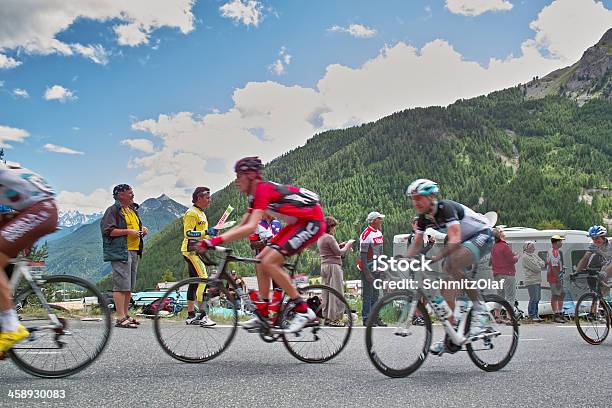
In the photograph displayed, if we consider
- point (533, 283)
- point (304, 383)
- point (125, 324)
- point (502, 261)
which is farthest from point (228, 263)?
point (533, 283)

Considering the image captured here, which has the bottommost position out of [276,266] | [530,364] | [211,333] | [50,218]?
[530,364]

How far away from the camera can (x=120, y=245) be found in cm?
912

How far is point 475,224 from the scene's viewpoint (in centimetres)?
614

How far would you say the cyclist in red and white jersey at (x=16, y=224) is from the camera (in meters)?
4.71

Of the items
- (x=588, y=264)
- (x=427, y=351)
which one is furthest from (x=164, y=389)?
(x=588, y=264)

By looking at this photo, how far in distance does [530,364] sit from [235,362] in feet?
10.5

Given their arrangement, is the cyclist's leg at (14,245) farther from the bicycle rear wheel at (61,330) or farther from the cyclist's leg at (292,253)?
the cyclist's leg at (292,253)

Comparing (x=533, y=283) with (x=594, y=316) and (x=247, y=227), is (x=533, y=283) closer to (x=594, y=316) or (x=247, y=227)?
(x=594, y=316)

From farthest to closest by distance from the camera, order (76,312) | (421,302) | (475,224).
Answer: (475,224) → (421,302) → (76,312)

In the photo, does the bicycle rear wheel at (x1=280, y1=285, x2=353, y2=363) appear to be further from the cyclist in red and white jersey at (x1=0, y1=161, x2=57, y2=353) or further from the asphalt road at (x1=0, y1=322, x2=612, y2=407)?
the cyclist in red and white jersey at (x1=0, y1=161, x2=57, y2=353)

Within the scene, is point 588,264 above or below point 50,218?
below

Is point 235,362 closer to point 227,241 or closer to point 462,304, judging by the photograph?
point 227,241

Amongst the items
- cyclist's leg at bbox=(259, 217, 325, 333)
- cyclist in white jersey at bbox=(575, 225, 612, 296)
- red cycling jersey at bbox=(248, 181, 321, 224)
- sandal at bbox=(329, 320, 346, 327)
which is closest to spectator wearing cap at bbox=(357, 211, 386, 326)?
cyclist in white jersey at bbox=(575, 225, 612, 296)

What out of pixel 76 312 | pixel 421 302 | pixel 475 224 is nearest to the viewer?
pixel 76 312
